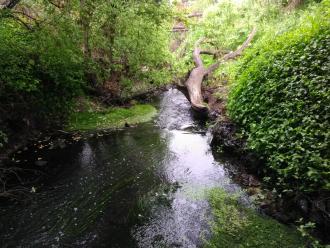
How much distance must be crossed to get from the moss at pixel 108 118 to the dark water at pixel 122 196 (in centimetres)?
128

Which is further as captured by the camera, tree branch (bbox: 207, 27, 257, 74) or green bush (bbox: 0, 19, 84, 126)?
tree branch (bbox: 207, 27, 257, 74)

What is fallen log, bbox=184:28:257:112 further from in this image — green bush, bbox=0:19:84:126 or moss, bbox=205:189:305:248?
moss, bbox=205:189:305:248

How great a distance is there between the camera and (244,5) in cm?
1853

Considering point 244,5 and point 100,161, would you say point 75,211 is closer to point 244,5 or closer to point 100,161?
point 100,161

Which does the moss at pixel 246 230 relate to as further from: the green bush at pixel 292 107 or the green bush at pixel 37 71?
the green bush at pixel 37 71

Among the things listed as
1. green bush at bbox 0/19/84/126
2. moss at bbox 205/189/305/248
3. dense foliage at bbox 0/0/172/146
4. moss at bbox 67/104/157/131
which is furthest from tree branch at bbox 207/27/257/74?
moss at bbox 205/189/305/248

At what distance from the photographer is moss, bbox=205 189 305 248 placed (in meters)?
4.88

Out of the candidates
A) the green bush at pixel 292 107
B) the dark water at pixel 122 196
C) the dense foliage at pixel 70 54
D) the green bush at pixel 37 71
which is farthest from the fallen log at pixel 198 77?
the green bush at pixel 37 71

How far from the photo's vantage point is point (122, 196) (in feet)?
21.7

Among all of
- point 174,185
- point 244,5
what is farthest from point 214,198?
point 244,5

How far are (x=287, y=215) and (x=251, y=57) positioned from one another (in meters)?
6.17

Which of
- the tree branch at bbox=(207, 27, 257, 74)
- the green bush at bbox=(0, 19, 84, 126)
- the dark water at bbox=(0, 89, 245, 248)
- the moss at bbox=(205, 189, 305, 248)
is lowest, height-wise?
the dark water at bbox=(0, 89, 245, 248)

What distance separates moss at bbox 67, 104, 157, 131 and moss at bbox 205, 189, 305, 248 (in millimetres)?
6899

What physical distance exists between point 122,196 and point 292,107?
14.1 feet
